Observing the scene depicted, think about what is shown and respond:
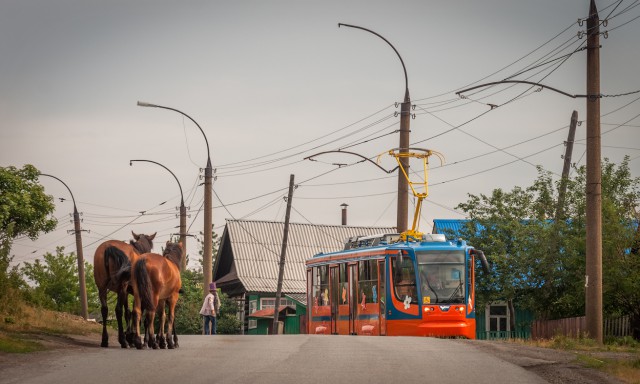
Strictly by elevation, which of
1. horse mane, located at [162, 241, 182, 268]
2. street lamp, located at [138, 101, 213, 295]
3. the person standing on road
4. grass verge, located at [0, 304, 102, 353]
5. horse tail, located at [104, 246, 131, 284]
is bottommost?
grass verge, located at [0, 304, 102, 353]

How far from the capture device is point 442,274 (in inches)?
1316

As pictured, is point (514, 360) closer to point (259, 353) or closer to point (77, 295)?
point (259, 353)

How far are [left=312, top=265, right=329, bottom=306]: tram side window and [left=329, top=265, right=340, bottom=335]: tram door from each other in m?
0.43

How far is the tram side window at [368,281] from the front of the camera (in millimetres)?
34344

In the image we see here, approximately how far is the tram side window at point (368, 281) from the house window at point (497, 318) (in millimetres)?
23451

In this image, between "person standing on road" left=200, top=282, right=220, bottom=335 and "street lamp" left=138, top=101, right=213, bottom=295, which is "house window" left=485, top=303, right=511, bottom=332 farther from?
"person standing on road" left=200, top=282, right=220, bottom=335

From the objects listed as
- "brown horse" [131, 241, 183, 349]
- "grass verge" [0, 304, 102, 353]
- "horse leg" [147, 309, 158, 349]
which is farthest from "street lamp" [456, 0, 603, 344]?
"grass verge" [0, 304, 102, 353]

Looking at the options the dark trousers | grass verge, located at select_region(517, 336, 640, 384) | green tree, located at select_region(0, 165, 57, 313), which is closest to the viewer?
grass verge, located at select_region(517, 336, 640, 384)

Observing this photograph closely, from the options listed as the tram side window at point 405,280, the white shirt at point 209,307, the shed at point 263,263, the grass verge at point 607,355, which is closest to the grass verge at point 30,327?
the white shirt at point 209,307

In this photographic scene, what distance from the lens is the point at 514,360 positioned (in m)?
19.2

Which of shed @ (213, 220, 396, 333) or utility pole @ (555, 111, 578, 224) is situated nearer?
utility pole @ (555, 111, 578, 224)

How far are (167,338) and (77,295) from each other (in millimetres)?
65068

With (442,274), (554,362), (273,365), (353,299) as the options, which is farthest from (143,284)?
(353,299)

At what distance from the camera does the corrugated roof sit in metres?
73.9
